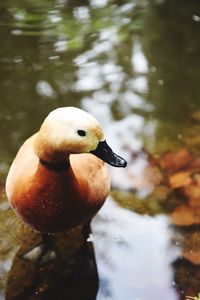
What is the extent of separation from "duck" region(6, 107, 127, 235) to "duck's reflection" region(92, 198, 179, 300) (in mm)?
474

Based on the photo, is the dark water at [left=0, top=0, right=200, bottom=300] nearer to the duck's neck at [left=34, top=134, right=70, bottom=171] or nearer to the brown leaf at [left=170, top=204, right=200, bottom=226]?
the brown leaf at [left=170, top=204, right=200, bottom=226]

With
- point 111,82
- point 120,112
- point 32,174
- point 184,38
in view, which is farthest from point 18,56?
point 32,174

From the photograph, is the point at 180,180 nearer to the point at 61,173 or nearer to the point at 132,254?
the point at 132,254

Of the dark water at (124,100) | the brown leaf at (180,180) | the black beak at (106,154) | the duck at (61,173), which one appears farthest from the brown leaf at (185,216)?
the black beak at (106,154)

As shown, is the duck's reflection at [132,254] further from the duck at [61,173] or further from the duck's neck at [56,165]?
the duck's neck at [56,165]

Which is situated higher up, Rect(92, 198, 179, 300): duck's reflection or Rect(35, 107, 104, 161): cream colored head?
Rect(35, 107, 104, 161): cream colored head

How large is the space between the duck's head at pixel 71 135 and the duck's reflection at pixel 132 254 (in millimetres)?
919

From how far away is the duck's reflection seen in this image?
9.15 feet

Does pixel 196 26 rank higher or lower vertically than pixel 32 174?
lower

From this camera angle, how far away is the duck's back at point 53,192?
93.3 inches

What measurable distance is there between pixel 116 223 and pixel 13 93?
1698 mm

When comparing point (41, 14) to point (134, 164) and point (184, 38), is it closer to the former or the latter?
point (184, 38)

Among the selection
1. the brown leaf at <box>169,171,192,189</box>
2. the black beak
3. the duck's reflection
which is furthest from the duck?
the brown leaf at <box>169,171,192,189</box>

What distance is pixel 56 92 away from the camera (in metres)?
4.32
